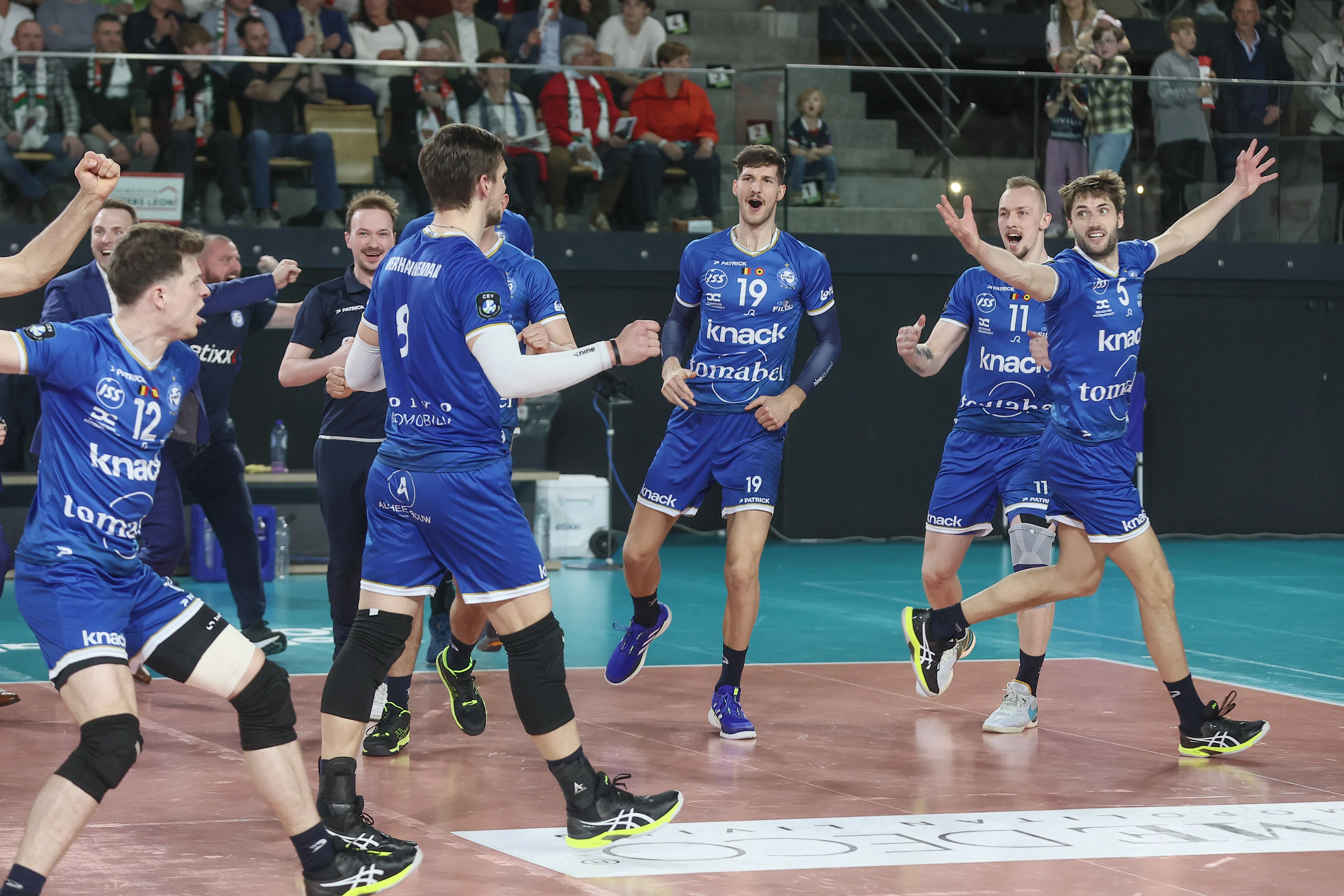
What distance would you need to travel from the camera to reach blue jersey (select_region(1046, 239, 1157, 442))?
252 inches

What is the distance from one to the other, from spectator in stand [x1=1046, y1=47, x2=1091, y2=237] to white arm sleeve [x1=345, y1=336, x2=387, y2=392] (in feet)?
33.5

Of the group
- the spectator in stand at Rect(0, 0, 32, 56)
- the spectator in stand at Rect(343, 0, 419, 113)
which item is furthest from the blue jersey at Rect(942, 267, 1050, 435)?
the spectator in stand at Rect(0, 0, 32, 56)

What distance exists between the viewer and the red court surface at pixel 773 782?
4617 millimetres

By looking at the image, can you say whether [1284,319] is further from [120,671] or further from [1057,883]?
[120,671]

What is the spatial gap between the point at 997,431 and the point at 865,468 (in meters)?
7.83

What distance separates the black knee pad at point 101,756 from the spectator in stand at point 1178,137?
12.4 meters

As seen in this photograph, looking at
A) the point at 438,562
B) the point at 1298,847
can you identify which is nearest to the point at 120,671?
the point at 438,562

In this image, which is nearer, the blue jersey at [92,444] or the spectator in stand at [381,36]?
the blue jersey at [92,444]

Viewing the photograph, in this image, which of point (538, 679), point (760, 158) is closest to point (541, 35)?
point (760, 158)

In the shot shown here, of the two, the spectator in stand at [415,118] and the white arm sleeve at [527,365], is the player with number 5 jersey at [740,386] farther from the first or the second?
the spectator in stand at [415,118]

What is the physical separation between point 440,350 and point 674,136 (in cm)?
904

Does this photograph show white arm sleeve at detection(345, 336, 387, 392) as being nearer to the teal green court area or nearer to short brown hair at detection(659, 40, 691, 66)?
the teal green court area

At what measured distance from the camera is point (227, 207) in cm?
1277

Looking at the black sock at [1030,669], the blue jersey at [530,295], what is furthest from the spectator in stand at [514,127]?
the black sock at [1030,669]
